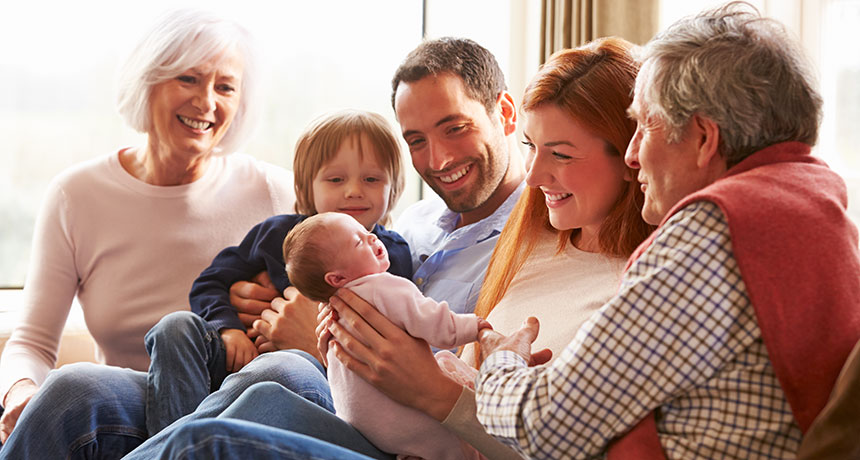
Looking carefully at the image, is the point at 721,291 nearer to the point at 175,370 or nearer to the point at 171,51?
the point at 175,370

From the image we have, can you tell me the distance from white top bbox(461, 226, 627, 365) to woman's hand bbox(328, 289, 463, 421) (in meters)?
0.22

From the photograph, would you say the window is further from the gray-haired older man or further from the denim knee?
the gray-haired older man

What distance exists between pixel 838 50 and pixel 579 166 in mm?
1439

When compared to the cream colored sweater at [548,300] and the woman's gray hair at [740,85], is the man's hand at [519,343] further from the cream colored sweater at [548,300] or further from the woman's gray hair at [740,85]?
the woman's gray hair at [740,85]

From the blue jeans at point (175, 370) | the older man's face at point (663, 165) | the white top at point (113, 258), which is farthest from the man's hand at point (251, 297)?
the older man's face at point (663, 165)

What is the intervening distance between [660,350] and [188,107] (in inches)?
69.5

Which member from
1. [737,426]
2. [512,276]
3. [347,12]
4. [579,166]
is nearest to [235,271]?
[512,276]

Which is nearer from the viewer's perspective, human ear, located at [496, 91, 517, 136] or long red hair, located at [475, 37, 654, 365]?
long red hair, located at [475, 37, 654, 365]

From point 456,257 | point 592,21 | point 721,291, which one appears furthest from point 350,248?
point 592,21

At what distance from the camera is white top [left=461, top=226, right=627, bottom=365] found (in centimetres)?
160

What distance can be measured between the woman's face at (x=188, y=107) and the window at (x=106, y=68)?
55 centimetres

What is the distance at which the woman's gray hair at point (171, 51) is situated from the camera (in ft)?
7.91

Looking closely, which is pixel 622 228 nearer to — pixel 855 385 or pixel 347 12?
pixel 855 385

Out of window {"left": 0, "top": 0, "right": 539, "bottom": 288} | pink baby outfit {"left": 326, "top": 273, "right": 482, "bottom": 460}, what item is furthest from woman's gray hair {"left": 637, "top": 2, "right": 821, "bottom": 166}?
window {"left": 0, "top": 0, "right": 539, "bottom": 288}
